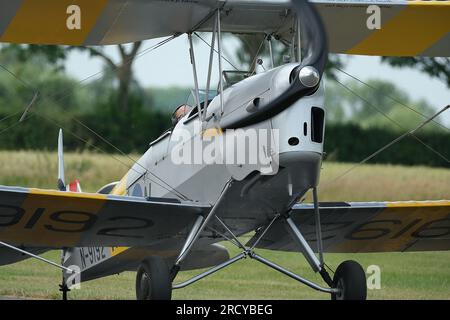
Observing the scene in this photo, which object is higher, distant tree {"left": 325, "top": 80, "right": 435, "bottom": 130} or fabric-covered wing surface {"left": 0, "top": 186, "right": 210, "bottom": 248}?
distant tree {"left": 325, "top": 80, "right": 435, "bottom": 130}

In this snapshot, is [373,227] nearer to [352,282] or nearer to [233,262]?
[352,282]

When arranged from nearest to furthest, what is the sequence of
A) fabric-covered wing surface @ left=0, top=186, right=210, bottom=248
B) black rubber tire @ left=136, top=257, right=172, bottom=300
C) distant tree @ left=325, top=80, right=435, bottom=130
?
black rubber tire @ left=136, top=257, right=172, bottom=300, fabric-covered wing surface @ left=0, top=186, right=210, bottom=248, distant tree @ left=325, top=80, right=435, bottom=130

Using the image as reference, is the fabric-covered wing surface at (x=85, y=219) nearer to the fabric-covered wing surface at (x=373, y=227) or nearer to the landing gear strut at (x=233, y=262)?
the landing gear strut at (x=233, y=262)

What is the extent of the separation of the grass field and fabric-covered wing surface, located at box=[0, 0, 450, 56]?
2.65 metres

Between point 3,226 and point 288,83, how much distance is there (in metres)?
2.60

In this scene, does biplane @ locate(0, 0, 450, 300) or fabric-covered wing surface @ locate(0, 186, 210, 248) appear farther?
fabric-covered wing surface @ locate(0, 186, 210, 248)

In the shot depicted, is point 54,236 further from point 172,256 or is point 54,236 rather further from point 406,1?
point 406,1

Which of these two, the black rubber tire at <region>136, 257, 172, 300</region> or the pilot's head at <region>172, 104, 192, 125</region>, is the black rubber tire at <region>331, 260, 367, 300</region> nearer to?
the black rubber tire at <region>136, 257, 172, 300</region>

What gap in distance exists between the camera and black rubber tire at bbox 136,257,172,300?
7.92 metres

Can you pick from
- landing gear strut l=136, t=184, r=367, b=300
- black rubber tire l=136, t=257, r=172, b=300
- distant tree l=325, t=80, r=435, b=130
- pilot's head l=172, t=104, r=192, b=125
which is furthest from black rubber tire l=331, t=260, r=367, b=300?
distant tree l=325, t=80, r=435, b=130

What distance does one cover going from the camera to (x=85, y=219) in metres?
8.63

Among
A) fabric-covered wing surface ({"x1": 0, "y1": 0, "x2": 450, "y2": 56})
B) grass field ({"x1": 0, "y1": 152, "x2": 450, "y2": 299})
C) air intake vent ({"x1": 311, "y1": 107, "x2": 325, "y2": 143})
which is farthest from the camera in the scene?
grass field ({"x1": 0, "y1": 152, "x2": 450, "y2": 299})

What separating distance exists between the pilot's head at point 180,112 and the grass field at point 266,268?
7.01 ft

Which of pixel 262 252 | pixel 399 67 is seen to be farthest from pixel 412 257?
Result: pixel 399 67
